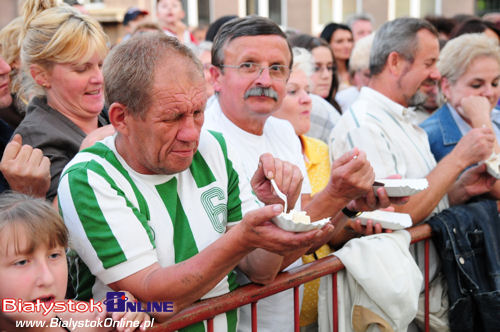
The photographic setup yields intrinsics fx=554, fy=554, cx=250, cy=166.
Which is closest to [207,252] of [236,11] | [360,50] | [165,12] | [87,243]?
[87,243]

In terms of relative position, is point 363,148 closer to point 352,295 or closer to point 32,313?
point 352,295

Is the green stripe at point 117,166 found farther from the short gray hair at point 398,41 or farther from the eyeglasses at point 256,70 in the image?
the short gray hair at point 398,41

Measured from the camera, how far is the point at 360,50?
509 cm

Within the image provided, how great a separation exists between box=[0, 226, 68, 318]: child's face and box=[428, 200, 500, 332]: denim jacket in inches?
78.1

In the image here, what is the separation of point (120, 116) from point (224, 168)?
432mm

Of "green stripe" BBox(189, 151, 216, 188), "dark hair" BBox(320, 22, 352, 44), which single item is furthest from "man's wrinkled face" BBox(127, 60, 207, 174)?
"dark hair" BBox(320, 22, 352, 44)

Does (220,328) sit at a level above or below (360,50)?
below

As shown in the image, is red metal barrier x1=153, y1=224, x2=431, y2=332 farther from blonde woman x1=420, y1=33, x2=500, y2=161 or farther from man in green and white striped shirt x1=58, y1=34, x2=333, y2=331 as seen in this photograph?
blonde woman x1=420, y1=33, x2=500, y2=161

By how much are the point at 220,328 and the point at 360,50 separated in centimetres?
370

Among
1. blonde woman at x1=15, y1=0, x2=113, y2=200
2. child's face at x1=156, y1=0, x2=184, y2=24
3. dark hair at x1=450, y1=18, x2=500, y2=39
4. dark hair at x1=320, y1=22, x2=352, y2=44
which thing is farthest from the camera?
child's face at x1=156, y1=0, x2=184, y2=24

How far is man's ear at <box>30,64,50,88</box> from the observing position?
259 cm

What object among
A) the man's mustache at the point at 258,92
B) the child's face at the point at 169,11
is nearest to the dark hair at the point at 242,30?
the man's mustache at the point at 258,92

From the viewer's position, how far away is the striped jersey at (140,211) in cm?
173

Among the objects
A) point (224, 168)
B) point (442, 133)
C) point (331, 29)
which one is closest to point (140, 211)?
point (224, 168)
